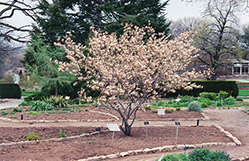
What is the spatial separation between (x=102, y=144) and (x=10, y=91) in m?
17.2

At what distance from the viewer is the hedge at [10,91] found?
21359 millimetres

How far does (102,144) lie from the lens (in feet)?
21.4

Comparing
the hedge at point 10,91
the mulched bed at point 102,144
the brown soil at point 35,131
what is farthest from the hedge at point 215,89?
the hedge at point 10,91

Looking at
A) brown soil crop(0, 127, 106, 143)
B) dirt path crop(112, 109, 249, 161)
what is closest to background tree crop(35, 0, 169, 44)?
dirt path crop(112, 109, 249, 161)

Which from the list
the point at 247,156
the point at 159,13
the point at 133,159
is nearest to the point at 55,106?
the point at 133,159

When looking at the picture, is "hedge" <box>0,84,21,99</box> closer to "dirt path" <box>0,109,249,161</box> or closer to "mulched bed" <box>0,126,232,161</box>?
"dirt path" <box>0,109,249,161</box>

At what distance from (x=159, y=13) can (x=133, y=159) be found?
1767 cm

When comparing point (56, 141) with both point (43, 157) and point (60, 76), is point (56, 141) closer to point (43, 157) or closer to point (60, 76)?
point (43, 157)

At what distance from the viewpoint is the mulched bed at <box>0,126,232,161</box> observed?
219 inches

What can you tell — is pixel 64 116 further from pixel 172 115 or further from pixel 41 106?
pixel 172 115

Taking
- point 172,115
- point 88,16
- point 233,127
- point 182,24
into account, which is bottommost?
point 233,127

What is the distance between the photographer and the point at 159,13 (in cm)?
2158

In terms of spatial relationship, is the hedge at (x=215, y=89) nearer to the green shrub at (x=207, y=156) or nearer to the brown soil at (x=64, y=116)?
the brown soil at (x=64, y=116)

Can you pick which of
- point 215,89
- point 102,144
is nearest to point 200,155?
point 102,144
